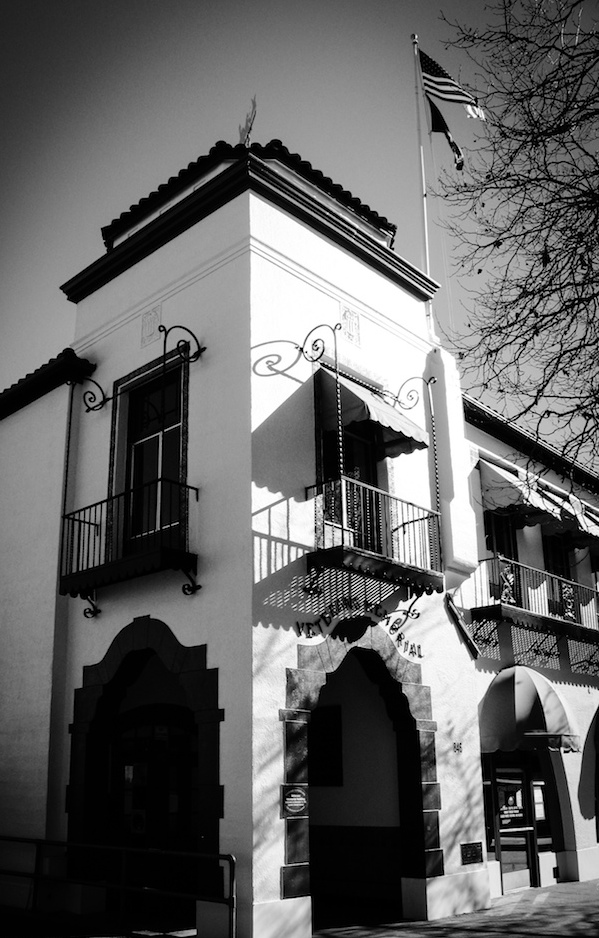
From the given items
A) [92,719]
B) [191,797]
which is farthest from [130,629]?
[191,797]

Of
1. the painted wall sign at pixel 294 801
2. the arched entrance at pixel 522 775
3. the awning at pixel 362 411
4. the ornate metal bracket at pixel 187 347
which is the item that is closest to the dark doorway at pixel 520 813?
the arched entrance at pixel 522 775

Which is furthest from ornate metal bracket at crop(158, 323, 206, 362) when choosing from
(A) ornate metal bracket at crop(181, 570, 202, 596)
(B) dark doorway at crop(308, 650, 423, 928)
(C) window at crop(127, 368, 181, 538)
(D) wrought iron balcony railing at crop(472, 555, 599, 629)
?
(D) wrought iron balcony railing at crop(472, 555, 599, 629)

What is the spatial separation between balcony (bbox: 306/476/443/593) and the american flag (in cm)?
687

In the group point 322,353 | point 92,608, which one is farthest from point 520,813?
point 322,353

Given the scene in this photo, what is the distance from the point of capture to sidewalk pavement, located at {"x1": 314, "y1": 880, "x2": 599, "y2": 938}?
10320 mm

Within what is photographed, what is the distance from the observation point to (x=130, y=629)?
38.5ft

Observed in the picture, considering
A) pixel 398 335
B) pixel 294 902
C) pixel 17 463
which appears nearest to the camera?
pixel 294 902

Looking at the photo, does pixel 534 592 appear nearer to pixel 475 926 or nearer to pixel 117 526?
pixel 475 926

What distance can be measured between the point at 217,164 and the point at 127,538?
5.62 metres

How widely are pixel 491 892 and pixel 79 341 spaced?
10635mm

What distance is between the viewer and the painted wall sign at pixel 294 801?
9.86 metres

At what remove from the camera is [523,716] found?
1355 centimetres

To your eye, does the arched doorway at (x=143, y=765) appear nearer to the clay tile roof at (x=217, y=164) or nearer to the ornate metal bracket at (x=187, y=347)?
the ornate metal bracket at (x=187, y=347)

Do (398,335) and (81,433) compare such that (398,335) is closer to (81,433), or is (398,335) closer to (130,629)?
(81,433)
